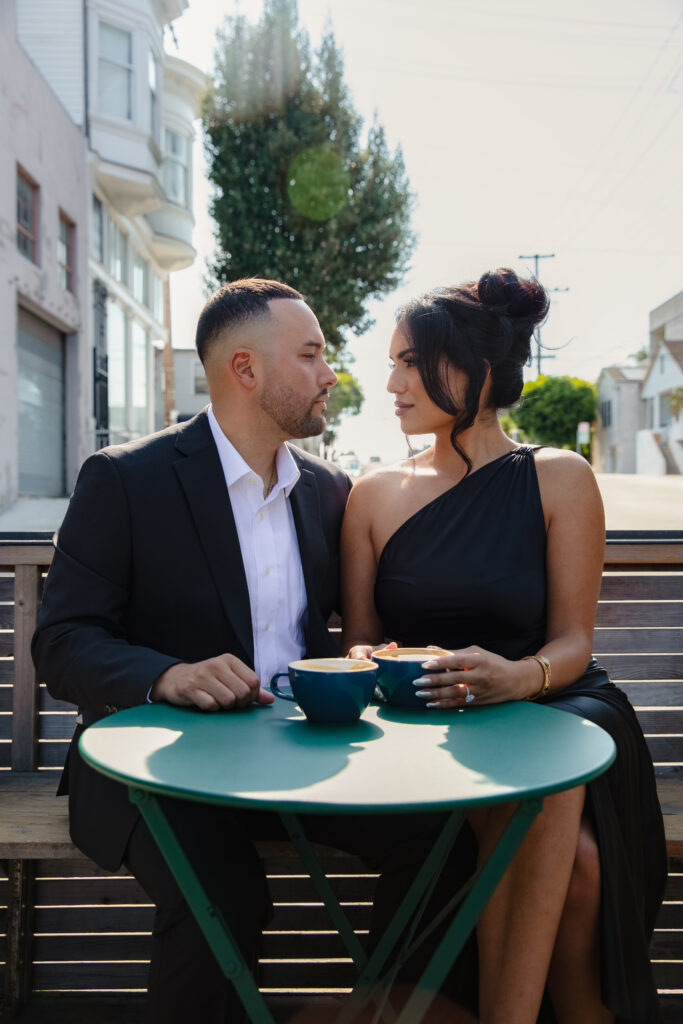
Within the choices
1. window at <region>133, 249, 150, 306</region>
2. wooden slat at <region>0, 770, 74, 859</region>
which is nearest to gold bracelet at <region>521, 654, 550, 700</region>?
wooden slat at <region>0, 770, 74, 859</region>

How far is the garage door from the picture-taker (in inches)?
538

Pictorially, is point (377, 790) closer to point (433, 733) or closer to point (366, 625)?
point (433, 733)

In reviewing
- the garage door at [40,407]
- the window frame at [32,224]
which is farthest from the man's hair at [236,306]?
the window frame at [32,224]

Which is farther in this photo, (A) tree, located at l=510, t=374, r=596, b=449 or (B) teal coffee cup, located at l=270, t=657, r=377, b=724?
(A) tree, located at l=510, t=374, r=596, b=449

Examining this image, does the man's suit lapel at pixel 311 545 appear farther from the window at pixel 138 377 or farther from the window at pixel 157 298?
the window at pixel 157 298

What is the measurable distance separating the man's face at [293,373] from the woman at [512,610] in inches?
8.9

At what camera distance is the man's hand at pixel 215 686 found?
183cm

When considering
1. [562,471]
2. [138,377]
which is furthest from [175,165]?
[562,471]

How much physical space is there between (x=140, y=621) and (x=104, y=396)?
654 inches

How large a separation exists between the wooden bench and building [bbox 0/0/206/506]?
992cm

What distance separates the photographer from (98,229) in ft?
59.4

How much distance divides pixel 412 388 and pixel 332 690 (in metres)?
1.24

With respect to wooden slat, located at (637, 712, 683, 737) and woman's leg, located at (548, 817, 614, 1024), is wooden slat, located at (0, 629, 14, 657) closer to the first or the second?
woman's leg, located at (548, 817, 614, 1024)

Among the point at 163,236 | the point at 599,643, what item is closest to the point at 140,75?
the point at 163,236
